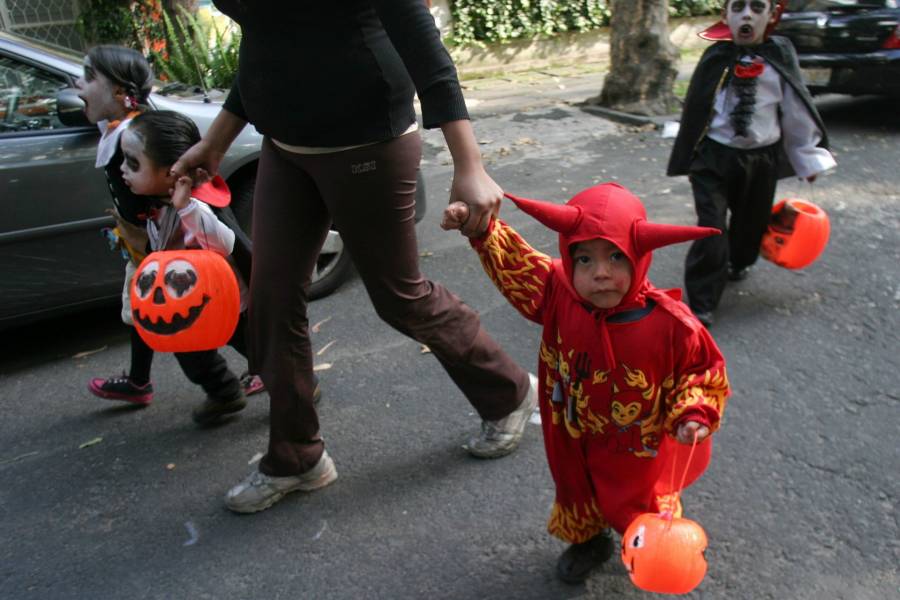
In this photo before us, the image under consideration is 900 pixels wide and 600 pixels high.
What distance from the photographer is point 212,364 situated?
10.9 feet

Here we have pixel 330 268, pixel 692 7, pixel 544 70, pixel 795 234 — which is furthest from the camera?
pixel 692 7

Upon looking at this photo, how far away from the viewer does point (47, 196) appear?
12.6 ft

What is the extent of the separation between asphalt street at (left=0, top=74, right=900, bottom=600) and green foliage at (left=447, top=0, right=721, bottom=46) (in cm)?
880

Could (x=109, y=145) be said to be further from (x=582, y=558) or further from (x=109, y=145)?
(x=582, y=558)

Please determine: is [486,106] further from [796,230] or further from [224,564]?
[224,564]

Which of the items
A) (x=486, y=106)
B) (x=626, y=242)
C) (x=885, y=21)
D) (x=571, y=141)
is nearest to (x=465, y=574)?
(x=626, y=242)

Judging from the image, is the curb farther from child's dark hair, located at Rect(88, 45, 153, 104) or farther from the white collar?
the white collar

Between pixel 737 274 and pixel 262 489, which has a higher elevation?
pixel 262 489

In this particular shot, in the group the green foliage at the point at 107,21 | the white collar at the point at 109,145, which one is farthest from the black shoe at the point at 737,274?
the green foliage at the point at 107,21

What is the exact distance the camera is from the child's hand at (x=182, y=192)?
2.71 metres

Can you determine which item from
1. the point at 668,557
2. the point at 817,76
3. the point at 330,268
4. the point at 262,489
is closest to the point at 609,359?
the point at 668,557

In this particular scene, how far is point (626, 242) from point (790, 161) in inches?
100

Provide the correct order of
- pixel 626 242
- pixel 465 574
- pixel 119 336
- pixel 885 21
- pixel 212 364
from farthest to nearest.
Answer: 1. pixel 885 21
2. pixel 119 336
3. pixel 212 364
4. pixel 465 574
5. pixel 626 242

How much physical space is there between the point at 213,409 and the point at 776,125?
3001 mm
